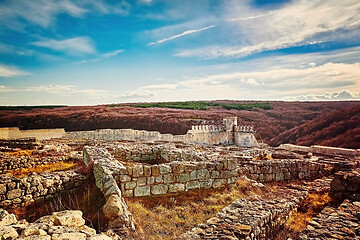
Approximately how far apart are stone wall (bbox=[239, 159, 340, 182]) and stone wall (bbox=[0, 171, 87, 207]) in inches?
299

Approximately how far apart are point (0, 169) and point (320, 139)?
2913cm

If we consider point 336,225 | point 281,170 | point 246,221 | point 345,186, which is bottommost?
point 281,170

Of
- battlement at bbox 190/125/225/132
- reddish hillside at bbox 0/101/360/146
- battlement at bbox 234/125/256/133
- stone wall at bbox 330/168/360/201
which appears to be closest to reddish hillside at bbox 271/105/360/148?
reddish hillside at bbox 0/101/360/146

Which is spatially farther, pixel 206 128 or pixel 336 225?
pixel 206 128

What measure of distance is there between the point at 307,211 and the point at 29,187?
893 centimetres

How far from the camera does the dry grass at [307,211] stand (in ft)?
22.4

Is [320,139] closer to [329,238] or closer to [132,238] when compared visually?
[329,238]

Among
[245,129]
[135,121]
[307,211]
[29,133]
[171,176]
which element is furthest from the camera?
[135,121]

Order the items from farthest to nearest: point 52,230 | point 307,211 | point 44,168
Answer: point 44,168 → point 307,211 → point 52,230

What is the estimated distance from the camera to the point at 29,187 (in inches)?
304

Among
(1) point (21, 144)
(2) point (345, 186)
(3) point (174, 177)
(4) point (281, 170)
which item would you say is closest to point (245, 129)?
(4) point (281, 170)

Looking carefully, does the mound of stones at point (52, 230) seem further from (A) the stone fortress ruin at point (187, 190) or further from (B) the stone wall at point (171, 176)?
(B) the stone wall at point (171, 176)

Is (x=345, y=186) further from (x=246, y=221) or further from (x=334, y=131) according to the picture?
(x=334, y=131)

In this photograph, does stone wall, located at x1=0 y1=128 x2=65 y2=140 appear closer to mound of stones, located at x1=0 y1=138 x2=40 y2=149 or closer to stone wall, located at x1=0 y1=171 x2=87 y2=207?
mound of stones, located at x1=0 y1=138 x2=40 y2=149
